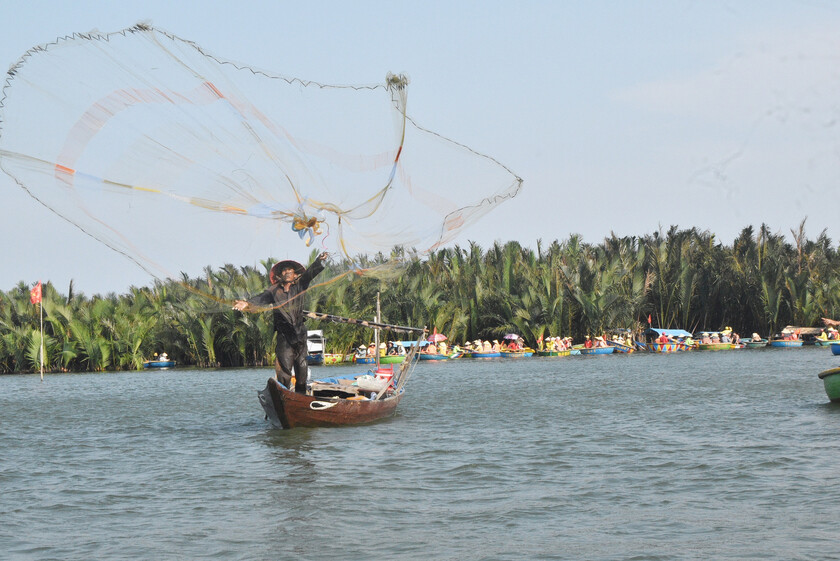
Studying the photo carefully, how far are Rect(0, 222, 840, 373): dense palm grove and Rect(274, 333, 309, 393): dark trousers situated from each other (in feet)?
102

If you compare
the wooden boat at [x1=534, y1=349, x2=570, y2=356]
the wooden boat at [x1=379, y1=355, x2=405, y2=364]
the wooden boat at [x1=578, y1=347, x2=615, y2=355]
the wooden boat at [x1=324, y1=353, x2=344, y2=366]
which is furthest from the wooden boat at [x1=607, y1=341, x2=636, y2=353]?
the wooden boat at [x1=324, y1=353, x2=344, y2=366]

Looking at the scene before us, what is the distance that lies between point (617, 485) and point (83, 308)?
59.6m

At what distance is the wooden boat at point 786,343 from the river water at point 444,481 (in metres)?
41.9

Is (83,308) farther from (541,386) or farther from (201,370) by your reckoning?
(541,386)

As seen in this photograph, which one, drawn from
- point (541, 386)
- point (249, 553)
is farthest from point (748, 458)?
point (541, 386)

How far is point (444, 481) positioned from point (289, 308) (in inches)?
316

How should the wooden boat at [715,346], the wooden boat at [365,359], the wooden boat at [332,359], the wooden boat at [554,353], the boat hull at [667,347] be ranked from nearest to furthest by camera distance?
1. the wooden boat at [365,359]
2. the wooden boat at [332,359]
3. the wooden boat at [554,353]
4. the wooden boat at [715,346]
5. the boat hull at [667,347]

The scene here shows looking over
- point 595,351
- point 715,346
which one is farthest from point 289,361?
point 715,346

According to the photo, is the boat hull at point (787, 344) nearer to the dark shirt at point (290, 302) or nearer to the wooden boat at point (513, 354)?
the wooden boat at point (513, 354)

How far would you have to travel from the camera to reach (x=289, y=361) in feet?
86.5

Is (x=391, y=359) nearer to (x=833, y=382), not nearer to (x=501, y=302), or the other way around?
(x=501, y=302)

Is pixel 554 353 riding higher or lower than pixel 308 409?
higher

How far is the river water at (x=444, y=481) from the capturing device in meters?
13.9

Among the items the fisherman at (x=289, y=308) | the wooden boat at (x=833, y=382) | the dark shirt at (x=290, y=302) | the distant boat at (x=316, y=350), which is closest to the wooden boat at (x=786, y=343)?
the distant boat at (x=316, y=350)
